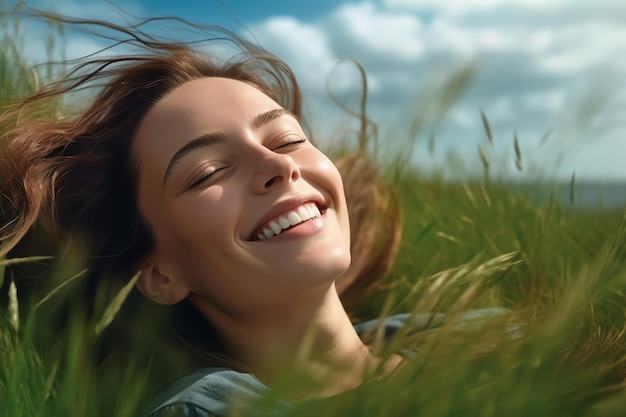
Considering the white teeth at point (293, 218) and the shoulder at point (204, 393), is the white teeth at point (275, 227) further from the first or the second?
the shoulder at point (204, 393)

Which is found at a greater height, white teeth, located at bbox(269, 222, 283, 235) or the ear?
white teeth, located at bbox(269, 222, 283, 235)

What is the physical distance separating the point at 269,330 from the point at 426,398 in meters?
0.86

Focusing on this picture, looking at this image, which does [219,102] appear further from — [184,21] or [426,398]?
[426,398]

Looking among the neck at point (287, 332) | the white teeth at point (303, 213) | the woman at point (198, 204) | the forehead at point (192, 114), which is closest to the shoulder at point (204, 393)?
the woman at point (198, 204)

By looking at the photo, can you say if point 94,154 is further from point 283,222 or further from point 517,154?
point 517,154

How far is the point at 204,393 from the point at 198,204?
1.44 ft

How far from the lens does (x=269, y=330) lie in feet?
5.99

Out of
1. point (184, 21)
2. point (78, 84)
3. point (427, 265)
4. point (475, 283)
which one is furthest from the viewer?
point (427, 265)

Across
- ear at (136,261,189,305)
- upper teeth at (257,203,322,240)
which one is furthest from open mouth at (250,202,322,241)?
ear at (136,261,189,305)

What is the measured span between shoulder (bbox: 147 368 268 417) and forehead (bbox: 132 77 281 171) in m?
0.55

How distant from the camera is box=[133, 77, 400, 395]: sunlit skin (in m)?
1.70

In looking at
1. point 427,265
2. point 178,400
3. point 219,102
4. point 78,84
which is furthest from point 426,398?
point 427,265

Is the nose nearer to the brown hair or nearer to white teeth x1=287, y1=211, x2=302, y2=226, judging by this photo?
white teeth x1=287, y1=211, x2=302, y2=226

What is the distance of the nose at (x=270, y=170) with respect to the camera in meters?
1.71
